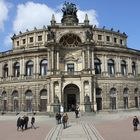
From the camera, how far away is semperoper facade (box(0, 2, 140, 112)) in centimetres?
6050

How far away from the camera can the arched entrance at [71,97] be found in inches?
2461

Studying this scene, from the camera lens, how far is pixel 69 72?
201ft

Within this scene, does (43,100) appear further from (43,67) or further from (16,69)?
(16,69)

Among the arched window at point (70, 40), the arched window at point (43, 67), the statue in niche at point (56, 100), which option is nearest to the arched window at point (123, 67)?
the arched window at point (70, 40)

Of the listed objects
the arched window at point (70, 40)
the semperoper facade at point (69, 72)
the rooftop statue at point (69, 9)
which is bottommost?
the semperoper facade at point (69, 72)

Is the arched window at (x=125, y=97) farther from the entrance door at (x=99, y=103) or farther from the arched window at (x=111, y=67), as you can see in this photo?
the entrance door at (x=99, y=103)

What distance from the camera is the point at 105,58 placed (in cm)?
6650

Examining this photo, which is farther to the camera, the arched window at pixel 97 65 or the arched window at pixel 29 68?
the arched window at pixel 29 68

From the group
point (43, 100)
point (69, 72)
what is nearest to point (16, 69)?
point (43, 100)

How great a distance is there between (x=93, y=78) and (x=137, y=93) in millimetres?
15398

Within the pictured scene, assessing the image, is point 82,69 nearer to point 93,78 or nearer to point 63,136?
point 93,78

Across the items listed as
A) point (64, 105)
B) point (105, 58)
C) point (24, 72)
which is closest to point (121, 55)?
point (105, 58)

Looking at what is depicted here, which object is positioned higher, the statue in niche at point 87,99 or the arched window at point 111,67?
the arched window at point 111,67

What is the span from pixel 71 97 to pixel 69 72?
235 inches
